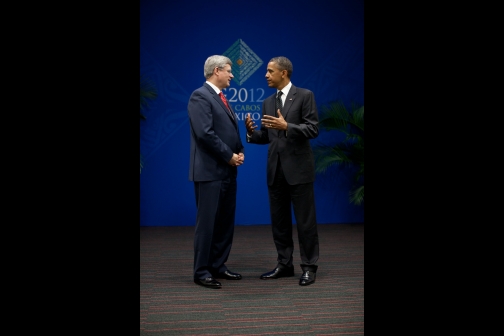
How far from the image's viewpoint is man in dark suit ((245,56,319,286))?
4211mm

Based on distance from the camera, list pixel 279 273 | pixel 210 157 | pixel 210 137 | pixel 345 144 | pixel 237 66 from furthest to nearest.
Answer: pixel 345 144
pixel 237 66
pixel 279 273
pixel 210 157
pixel 210 137

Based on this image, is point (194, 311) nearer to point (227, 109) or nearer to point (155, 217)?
point (227, 109)

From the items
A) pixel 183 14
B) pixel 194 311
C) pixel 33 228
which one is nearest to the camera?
pixel 33 228

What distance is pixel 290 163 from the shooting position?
422 centimetres

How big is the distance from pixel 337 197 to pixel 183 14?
10.0ft

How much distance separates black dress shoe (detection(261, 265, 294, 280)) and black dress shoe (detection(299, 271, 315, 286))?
22cm

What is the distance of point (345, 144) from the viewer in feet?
24.7

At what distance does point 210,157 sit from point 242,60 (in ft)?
11.3

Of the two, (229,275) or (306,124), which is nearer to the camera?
(306,124)

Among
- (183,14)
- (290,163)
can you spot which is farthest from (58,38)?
(183,14)

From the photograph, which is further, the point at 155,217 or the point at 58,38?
the point at 155,217

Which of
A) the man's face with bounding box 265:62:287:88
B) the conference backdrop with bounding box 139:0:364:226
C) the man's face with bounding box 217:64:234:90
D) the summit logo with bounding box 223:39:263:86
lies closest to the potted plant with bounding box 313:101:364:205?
the conference backdrop with bounding box 139:0:364:226

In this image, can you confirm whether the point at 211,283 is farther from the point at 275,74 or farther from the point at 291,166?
the point at 275,74

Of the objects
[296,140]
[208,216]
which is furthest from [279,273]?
[296,140]
